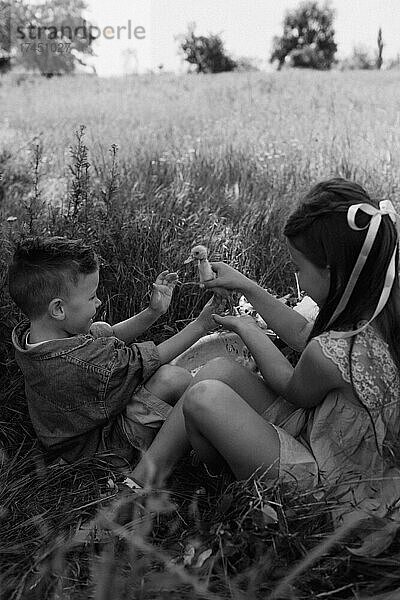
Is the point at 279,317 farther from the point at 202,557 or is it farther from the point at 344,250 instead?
the point at 202,557

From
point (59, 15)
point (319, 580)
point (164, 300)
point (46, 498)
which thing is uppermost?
point (59, 15)

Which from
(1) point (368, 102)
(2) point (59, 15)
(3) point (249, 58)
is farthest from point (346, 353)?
(3) point (249, 58)

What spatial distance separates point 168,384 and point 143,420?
5.6 inches

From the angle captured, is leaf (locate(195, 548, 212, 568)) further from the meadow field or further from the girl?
the girl

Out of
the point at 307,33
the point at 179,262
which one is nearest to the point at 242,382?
the point at 179,262

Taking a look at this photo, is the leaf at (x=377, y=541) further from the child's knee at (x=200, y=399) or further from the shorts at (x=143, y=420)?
the shorts at (x=143, y=420)

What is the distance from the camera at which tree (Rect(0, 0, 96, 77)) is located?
74.7 ft

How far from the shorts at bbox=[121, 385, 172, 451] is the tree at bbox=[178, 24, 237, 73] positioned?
117 ft

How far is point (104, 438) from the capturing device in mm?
2303

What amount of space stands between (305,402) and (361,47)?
133ft

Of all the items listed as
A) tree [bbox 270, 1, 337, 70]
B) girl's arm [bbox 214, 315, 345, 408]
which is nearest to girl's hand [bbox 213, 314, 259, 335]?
girl's arm [bbox 214, 315, 345, 408]

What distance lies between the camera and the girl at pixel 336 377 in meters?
1.84

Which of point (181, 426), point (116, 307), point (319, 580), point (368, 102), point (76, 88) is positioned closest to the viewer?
point (319, 580)

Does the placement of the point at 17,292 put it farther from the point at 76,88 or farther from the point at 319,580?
the point at 76,88
